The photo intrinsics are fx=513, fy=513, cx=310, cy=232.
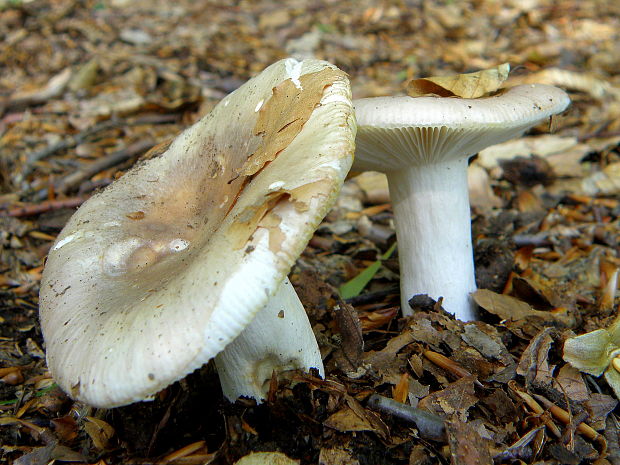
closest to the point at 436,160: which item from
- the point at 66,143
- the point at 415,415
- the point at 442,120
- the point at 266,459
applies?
the point at 442,120

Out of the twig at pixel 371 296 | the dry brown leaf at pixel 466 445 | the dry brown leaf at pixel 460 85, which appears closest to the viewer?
the dry brown leaf at pixel 466 445

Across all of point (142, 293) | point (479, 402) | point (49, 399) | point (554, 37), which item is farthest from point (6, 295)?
point (554, 37)

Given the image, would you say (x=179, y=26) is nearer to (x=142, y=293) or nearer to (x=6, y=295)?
(x=6, y=295)

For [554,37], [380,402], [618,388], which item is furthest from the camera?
[554,37]

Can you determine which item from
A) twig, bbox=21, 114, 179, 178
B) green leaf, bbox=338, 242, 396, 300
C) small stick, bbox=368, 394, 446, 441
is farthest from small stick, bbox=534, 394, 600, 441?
twig, bbox=21, 114, 179, 178

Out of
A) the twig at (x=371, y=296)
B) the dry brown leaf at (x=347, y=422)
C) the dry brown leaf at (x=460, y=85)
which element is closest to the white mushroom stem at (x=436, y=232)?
the twig at (x=371, y=296)

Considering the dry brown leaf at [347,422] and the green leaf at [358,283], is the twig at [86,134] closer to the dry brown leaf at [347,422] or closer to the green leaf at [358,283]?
the green leaf at [358,283]

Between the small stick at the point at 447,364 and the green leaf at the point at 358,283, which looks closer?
the small stick at the point at 447,364

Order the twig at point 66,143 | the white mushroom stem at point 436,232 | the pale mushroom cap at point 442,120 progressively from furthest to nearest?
the twig at point 66,143
the white mushroom stem at point 436,232
the pale mushroom cap at point 442,120
